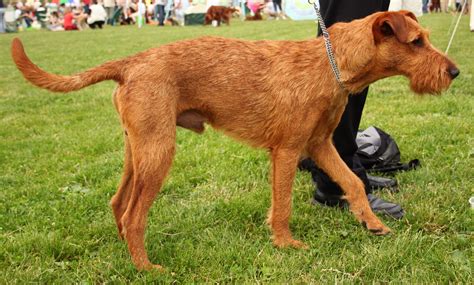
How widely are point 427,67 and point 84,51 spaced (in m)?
13.8

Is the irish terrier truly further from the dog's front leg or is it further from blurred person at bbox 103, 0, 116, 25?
blurred person at bbox 103, 0, 116, 25

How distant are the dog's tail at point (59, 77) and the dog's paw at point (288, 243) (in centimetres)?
138

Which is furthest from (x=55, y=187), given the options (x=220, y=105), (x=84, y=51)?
(x=84, y=51)

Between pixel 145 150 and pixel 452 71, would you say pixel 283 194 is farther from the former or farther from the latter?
pixel 452 71

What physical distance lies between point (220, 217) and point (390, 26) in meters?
1.70

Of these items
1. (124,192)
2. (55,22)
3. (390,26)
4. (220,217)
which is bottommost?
(55,22)

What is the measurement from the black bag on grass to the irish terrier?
43.7 inches

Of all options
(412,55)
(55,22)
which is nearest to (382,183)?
(412,55)

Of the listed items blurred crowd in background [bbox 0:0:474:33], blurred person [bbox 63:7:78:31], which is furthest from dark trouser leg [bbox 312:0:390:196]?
blurred person [bbox 63:7:78:31]

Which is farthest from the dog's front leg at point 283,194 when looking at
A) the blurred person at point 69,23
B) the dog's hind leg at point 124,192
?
the blurred person at point 69,23

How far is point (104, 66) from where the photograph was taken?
114 inches

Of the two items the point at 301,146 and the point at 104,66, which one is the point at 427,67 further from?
the point at 104,66

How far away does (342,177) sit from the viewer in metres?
3.36

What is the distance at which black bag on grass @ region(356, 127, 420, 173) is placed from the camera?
4.31m
